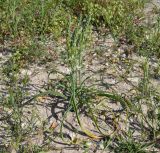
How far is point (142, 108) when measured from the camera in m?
4.77

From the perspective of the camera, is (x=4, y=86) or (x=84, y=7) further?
(x=84, y=7)

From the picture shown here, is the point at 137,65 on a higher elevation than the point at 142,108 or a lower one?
higher

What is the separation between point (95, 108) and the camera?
15.4 feet

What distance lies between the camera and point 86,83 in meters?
5.10

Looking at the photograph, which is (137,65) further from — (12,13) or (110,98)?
(12,13)

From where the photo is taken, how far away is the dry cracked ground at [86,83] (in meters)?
4.27

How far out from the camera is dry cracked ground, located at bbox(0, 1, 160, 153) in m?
4.27

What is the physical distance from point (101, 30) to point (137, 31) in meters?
0.55

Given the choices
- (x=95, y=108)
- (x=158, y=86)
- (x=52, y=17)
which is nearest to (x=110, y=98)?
(x=95, y=108)

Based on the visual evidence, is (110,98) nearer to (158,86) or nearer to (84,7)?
(158,86)

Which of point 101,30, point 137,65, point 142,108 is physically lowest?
point 142,108

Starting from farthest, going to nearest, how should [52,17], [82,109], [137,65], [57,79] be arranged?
1. [52,17]
2. [137,65]
3. [57,79]
4. [82,109]

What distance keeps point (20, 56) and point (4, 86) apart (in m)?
0.59

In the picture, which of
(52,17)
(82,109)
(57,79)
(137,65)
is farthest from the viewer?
(52,17)
